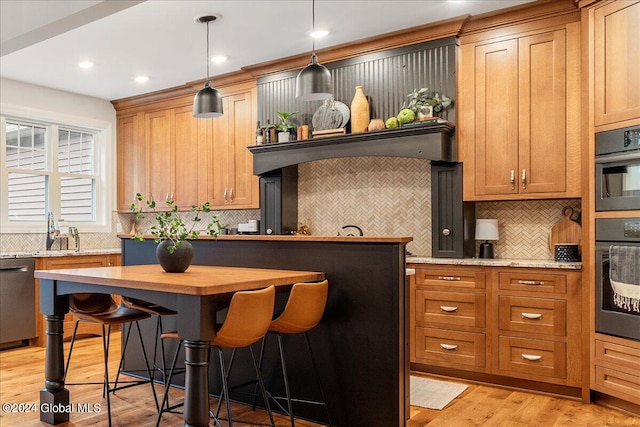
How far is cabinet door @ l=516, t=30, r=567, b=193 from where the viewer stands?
3.82m

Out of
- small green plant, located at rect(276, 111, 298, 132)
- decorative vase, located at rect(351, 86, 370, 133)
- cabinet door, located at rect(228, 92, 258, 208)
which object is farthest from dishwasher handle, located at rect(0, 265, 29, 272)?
decorative vase, located at rect(351, 86, 370, 133)

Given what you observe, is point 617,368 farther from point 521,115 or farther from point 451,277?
point 521,115

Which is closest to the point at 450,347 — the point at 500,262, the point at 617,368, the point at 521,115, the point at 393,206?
the point at 500,262

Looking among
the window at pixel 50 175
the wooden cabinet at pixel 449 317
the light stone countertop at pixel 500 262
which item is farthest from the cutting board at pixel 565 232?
the window at pixel 50 175

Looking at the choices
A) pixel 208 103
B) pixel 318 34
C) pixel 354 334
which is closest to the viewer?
pixel 354 334

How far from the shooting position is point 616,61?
11.2ft

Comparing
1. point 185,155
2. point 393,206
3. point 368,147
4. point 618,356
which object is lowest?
point 618,356

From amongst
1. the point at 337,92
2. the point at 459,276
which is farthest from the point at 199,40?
the point at 459,276

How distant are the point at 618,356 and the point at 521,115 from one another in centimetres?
177

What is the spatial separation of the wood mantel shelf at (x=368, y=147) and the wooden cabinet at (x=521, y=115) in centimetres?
20

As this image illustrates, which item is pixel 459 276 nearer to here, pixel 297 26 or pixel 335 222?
pixel 335 222

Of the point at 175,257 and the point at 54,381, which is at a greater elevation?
the point at 175,257

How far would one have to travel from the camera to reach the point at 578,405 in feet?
11.4

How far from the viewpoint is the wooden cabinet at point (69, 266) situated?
17.3 feet
